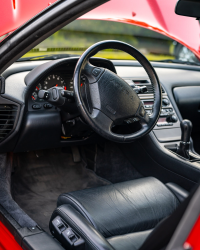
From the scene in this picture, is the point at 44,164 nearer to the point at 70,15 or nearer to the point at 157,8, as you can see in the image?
the point at 157,8

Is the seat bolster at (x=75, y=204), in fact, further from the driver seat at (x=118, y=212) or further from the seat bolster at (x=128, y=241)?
the seat bolster at (x=128, y=241)

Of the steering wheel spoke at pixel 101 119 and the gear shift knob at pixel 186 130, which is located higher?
the steering wheel spoke at pixel 101 119

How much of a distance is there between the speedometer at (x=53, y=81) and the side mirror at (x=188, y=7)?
1.13 meters

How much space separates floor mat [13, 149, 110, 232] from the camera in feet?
7.70

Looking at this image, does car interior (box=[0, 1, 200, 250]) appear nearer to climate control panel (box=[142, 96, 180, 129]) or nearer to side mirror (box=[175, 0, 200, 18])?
climate control panel (box=[142, 96, 180, 129])

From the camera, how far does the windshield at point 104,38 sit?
2295 mm

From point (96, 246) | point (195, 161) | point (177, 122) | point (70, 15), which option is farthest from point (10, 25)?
point (177, 122)

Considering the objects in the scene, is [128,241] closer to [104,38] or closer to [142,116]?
[142,116]

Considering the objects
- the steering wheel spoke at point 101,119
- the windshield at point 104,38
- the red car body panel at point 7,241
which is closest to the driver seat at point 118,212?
the red car body panel at point 7,241

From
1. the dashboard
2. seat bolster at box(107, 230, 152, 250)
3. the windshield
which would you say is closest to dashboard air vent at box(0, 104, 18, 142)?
the dashboard

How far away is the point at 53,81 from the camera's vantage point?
6.80ft

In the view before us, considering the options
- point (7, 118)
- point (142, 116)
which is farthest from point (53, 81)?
point (142, 116)

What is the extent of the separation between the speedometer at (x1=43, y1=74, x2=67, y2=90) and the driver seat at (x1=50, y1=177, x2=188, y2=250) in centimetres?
82

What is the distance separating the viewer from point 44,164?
2576 millimetres
